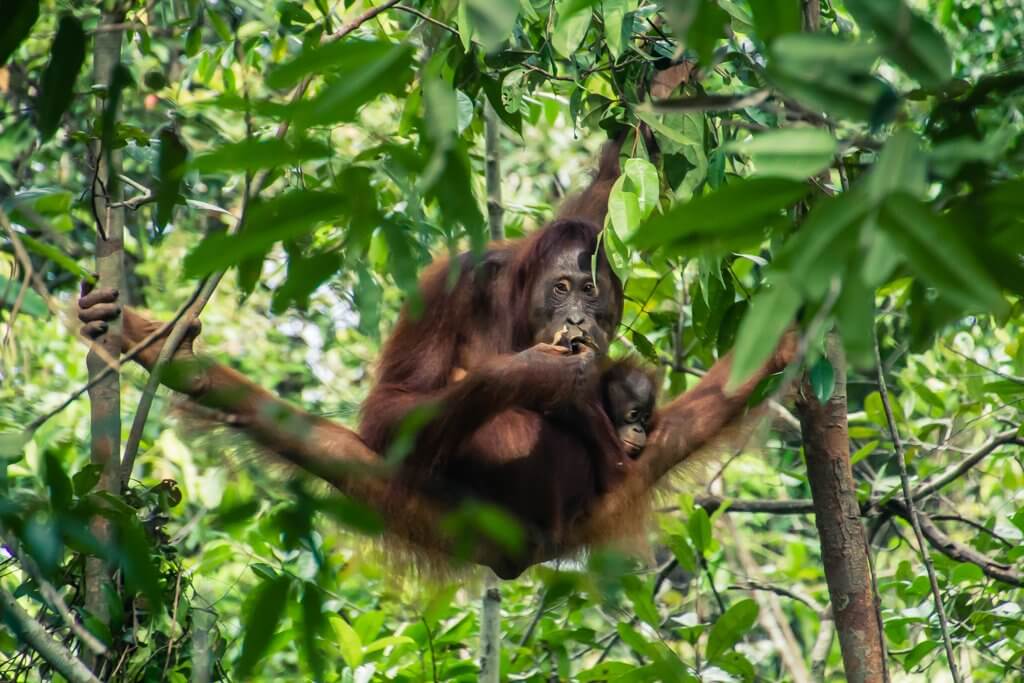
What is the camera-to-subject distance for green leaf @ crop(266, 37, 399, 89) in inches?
41.6

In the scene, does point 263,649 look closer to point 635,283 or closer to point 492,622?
point 492,622

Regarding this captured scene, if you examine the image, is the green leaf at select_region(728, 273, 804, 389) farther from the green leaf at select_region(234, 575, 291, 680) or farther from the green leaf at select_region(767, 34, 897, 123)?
the green leaf at select_region(234, 575, 291, 680)

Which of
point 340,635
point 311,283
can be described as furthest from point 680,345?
point 311,283

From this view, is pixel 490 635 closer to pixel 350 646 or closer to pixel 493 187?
pixel 350 646

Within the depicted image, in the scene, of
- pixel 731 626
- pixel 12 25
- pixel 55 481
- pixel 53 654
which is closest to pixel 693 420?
pixel 731 626

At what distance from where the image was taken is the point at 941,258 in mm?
865

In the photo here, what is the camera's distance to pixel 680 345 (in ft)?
14.1

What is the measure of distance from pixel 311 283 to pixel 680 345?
3.28m

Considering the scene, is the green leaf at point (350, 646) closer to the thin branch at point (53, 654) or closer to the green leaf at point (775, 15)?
the thin branch at point (53, 654)

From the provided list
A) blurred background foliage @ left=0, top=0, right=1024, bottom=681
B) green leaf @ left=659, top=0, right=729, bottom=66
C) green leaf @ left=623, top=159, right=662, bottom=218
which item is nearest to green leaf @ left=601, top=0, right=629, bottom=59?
blurred background foliage @ left=0, top=0, right=1024, bottom=681

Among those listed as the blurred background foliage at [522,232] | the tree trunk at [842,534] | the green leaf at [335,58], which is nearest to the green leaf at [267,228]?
the blurred background foliage at [522,232]

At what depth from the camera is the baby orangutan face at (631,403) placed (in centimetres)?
385

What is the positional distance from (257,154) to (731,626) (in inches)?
106

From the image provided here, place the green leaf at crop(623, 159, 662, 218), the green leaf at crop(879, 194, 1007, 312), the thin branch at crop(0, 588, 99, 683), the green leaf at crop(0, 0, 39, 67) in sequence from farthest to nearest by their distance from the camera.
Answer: the green leaf at crop(623, 159, 662, 218)
the thin branch at crop(0, 588, 99, 683)
the green leaf at crop(0, 0, 39, 67)
the green leaf at crop(879, 194, 1007, 312)
